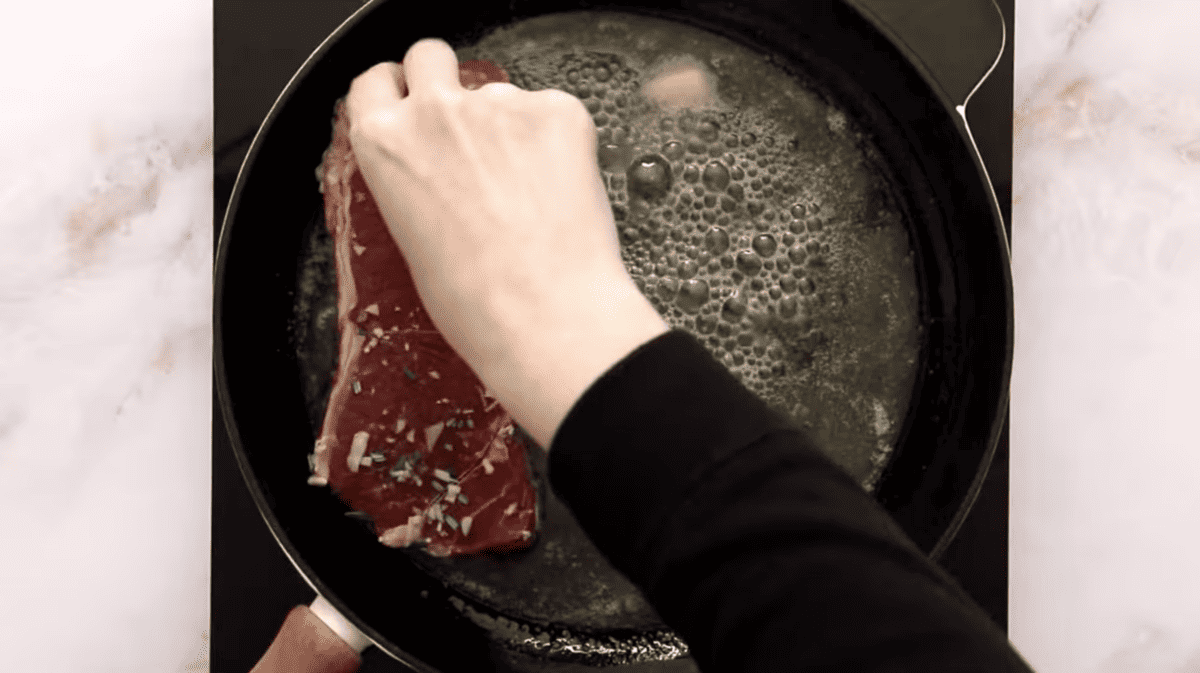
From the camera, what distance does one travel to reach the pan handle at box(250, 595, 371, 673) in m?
0.54

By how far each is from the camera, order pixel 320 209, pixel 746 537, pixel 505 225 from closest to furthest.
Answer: pixel 746 537 → pixel 505 225 → pixel 320 209

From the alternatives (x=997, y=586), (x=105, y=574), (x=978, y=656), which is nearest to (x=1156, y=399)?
(x=997, y=586)

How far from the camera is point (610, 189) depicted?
55 cm

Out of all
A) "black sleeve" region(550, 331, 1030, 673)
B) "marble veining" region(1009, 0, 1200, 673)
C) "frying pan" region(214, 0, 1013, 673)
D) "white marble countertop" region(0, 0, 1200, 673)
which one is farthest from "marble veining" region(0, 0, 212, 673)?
"marble veining" region(1009, 0, 1200, 673)

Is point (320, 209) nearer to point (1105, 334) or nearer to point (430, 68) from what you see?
point (430, 68)

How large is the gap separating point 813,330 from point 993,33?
0.25 meters

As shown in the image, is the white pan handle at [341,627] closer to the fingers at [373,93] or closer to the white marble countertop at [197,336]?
the white marble countertop at [197,336]

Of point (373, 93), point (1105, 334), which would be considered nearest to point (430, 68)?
point (373, 93)

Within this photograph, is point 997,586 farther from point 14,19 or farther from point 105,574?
point 14,19

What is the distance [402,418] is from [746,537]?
0.90 feet

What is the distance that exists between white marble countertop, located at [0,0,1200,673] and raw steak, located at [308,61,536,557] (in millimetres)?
152

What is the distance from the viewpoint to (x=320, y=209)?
554 millimetres

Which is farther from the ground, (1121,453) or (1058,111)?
(1058,111)

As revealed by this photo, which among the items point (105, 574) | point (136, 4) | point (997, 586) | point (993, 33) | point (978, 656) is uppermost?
point (136, 4)
